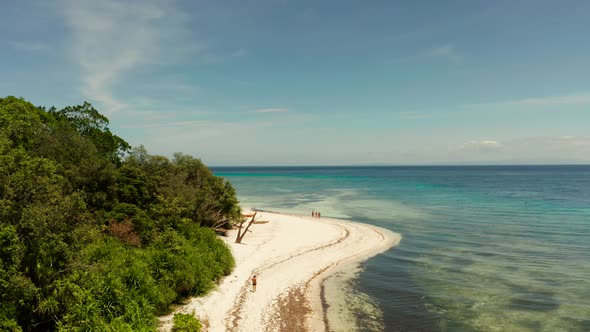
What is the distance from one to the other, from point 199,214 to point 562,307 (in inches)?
1346

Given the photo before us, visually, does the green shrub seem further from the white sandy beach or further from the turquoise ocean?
the turquoise ocean

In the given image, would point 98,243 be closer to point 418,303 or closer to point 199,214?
point 199,214

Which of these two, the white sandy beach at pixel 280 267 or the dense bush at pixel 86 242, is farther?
→ the white sandy beach at pixel 280 267

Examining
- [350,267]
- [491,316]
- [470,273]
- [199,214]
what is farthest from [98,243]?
[470,273]

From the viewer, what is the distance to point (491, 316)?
76.2ft

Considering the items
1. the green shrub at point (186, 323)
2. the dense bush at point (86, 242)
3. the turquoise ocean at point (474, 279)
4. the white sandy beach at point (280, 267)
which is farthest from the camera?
the turquoise ocean at point (474, 279)

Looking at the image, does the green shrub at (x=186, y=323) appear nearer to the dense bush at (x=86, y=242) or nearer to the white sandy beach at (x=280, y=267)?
the dense bush at (x=86, y=242)

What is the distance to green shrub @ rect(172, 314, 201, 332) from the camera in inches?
743

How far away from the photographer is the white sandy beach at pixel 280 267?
21.9 metres

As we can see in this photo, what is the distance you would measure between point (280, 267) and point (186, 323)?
14293 millimetres

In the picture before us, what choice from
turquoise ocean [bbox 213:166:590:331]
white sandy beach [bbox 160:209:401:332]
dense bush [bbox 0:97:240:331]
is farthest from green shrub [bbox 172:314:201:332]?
turquoise ocean [bbox 213:166:590:331]

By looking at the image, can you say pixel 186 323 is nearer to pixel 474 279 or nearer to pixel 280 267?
pixel 280 267

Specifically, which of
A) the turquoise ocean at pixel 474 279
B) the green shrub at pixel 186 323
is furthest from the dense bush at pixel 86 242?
the turquoise ocean at pixel 474 279

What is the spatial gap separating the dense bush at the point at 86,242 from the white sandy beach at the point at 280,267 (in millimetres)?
1927
